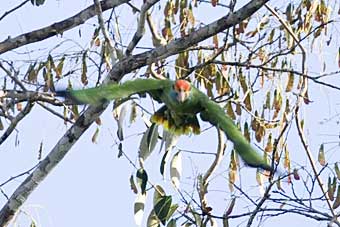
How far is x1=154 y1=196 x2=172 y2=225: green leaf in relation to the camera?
4.09m

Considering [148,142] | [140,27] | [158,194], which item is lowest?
[158,194]

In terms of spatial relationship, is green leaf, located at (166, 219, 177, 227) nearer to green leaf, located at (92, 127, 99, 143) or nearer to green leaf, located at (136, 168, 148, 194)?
green leaf, located at (136, 168, 148, 194)

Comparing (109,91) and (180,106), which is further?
(180,106)

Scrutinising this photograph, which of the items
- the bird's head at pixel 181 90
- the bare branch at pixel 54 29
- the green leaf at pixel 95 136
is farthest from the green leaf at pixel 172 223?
the bare branch at pixel 54 29

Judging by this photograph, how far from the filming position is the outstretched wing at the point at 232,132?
4164mm

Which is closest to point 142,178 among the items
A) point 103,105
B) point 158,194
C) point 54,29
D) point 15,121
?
point 158,194

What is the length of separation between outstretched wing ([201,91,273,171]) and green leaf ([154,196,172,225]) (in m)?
0.32

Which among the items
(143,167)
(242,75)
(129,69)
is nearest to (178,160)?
(143,167)

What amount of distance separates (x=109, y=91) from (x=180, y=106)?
0.30 m

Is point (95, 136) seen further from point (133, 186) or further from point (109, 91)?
point (109, 91)

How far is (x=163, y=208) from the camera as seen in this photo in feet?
13.4

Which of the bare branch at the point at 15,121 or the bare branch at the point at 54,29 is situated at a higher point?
the bare branch at the point at 54,29

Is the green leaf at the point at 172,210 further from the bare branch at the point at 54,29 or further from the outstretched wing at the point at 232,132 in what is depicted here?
the bare branch at the point at 54,29

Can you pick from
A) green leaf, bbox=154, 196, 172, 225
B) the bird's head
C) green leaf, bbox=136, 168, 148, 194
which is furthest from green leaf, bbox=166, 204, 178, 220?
the bird's head
